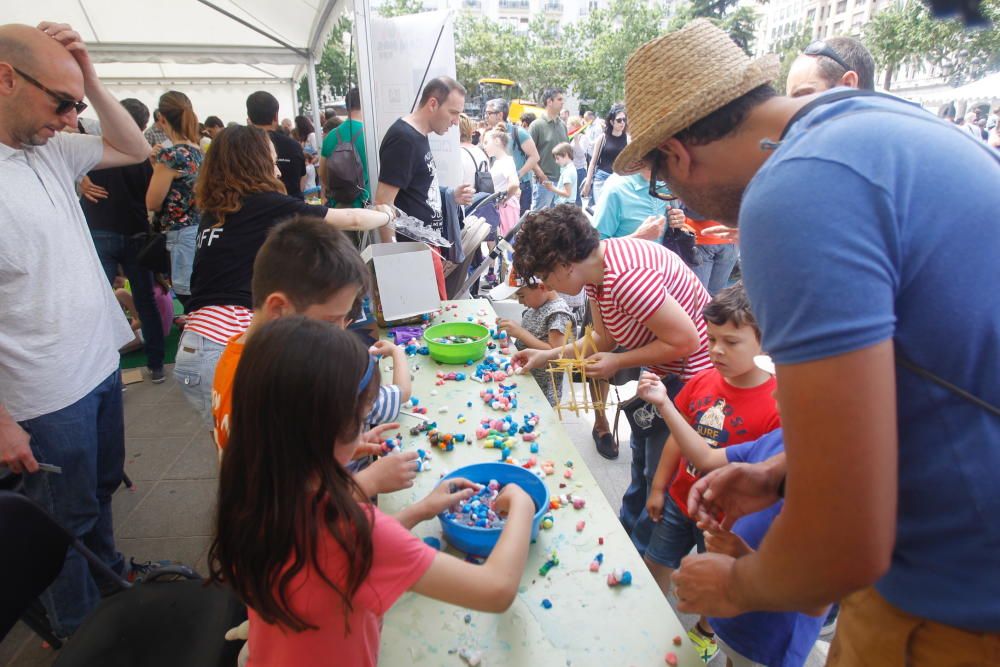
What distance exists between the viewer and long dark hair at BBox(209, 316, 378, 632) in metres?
0.94

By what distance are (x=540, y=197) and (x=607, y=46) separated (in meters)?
30.1

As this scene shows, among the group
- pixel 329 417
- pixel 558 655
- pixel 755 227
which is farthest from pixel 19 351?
pixel 755 227

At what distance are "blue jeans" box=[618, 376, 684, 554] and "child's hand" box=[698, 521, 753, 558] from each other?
853 millimetres

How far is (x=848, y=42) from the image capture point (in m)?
2.34

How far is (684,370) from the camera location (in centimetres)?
215

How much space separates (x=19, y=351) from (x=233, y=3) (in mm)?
5798

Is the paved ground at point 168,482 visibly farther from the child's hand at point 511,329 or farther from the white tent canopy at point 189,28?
the white tent canopy at point 189,28

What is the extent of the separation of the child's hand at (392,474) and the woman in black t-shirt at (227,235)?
44.9 inches

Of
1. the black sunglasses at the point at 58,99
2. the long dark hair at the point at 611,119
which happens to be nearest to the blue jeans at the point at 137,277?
the black sunglasses at the point at 58,99

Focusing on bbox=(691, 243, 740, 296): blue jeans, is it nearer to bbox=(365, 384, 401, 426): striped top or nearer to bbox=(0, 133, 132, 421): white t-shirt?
bbox=(365, 384, 401, 426): striped top

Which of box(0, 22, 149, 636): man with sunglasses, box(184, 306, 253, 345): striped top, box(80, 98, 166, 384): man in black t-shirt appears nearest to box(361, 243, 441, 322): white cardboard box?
box(184, 306, 253, 345): striped top

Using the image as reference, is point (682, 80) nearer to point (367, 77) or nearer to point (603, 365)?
point (603, 365)

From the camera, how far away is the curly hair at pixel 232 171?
7.37ft

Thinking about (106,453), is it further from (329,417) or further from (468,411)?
(329,417)
